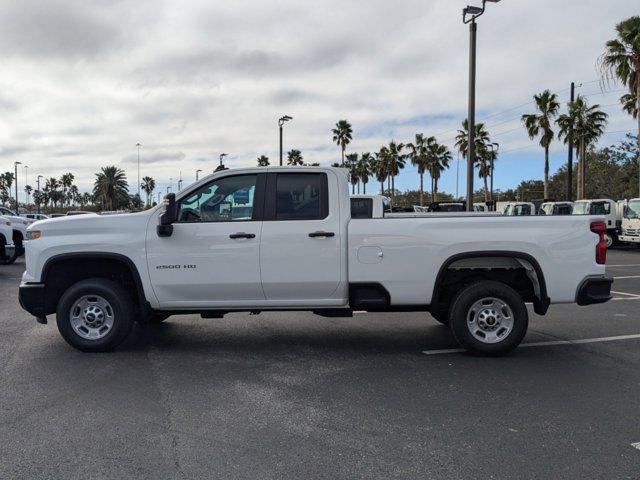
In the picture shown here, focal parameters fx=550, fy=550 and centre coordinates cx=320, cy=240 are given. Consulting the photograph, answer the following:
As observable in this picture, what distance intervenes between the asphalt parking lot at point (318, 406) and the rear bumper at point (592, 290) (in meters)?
0.66

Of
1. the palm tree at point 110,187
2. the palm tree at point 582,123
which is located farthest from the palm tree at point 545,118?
the palm tree at point 110,187

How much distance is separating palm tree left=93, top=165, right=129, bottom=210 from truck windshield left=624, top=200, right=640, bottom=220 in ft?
313

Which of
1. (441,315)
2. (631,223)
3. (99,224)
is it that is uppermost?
(99,224)

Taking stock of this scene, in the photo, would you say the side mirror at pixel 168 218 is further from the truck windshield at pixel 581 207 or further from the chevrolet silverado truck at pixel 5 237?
the truck windshield at pixel 581 207

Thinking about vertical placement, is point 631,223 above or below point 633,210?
below

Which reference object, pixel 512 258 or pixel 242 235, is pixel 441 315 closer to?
pixel 512 258

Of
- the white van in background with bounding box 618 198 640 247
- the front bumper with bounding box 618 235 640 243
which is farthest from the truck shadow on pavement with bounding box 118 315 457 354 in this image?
the white van in background with bounding box 618 198 640 247

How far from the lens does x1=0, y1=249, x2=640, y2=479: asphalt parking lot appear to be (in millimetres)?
3510

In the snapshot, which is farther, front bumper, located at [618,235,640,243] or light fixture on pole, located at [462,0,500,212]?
front bumper, located at [618,235,640,243]

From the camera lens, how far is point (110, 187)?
102062mm

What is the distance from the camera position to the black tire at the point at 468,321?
19.4ft

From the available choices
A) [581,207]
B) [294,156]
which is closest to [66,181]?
[294,156]

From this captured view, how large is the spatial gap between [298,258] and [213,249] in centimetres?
92

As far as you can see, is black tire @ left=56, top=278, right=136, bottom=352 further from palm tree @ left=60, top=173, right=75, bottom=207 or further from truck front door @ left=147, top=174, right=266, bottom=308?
palm tree @ left=60, top=173, right=75, bottom=207
